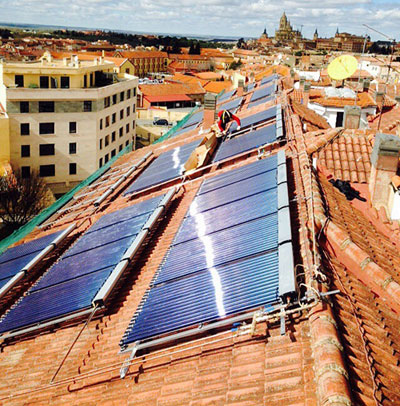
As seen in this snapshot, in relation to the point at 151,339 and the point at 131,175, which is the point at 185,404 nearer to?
the point at 151,339

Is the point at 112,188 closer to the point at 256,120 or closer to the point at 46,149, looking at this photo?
the point at 256,120

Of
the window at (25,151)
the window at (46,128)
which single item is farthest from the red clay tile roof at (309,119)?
the window at (25,151)

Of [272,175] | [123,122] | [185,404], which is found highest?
[272,175]

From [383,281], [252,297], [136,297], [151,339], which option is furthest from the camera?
[136,297]

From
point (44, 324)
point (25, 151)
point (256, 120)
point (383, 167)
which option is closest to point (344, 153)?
point (383, 167)

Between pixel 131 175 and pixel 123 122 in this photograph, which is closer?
pixel 131 175

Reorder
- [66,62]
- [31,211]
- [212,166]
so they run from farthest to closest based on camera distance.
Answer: [66,62] < [31,211] < [212,166]

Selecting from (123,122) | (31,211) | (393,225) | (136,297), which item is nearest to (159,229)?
(136,297)
